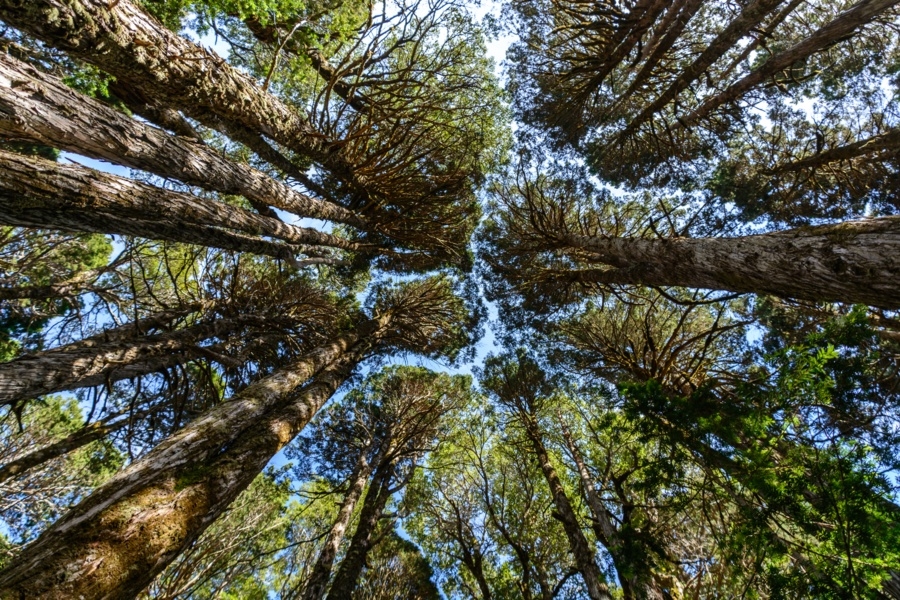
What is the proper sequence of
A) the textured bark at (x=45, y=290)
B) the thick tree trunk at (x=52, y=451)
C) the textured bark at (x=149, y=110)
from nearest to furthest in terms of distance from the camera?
the thick tree trunk at (x=52, y=451), the textured bark at (x=149, y=110), the textured bark at (x=45, y=290)

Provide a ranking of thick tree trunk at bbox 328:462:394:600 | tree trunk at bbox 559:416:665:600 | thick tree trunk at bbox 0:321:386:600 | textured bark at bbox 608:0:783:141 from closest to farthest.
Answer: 1. thick tree trunk at bbox 0:321:386:600
2. tree trunk at bbox 559:416:665:600
3. textured bark at bbox 608:0:783:141
4. thick tree trunk at bbox 328:462:394:600

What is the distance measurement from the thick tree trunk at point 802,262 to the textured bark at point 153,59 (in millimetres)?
5461

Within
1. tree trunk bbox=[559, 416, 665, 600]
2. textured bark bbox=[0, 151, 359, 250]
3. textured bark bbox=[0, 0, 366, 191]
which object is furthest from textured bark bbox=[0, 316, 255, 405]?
tree trunk bbox=[559, 416, 665, 600]

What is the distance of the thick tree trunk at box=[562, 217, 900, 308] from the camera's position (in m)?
2.33

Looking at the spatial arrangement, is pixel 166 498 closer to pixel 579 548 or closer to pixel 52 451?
pixel 52 451

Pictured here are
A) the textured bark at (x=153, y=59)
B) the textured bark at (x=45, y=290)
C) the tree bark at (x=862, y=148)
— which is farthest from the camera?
the tree bark at (x=862, y=148)

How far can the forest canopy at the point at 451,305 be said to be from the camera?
238cm

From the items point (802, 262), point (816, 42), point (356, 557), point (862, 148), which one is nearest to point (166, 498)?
point (356, 557)

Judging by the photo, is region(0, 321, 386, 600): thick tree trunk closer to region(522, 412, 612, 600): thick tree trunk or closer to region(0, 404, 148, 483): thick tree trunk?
region(0, 404, 148, 483): thick tree trunk

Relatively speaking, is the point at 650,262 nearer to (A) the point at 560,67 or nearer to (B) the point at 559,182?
(B) the point at 559,182

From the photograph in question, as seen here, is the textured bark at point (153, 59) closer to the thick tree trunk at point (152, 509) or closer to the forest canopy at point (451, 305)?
the forest canopy at point (451, 305)

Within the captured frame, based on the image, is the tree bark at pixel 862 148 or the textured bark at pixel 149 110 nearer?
the textured bark at pixel 149 110

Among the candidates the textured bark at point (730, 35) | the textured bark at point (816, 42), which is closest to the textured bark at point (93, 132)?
the textured bark at point (730, 35)

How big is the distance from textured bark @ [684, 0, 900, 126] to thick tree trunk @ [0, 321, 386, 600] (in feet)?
30.4
